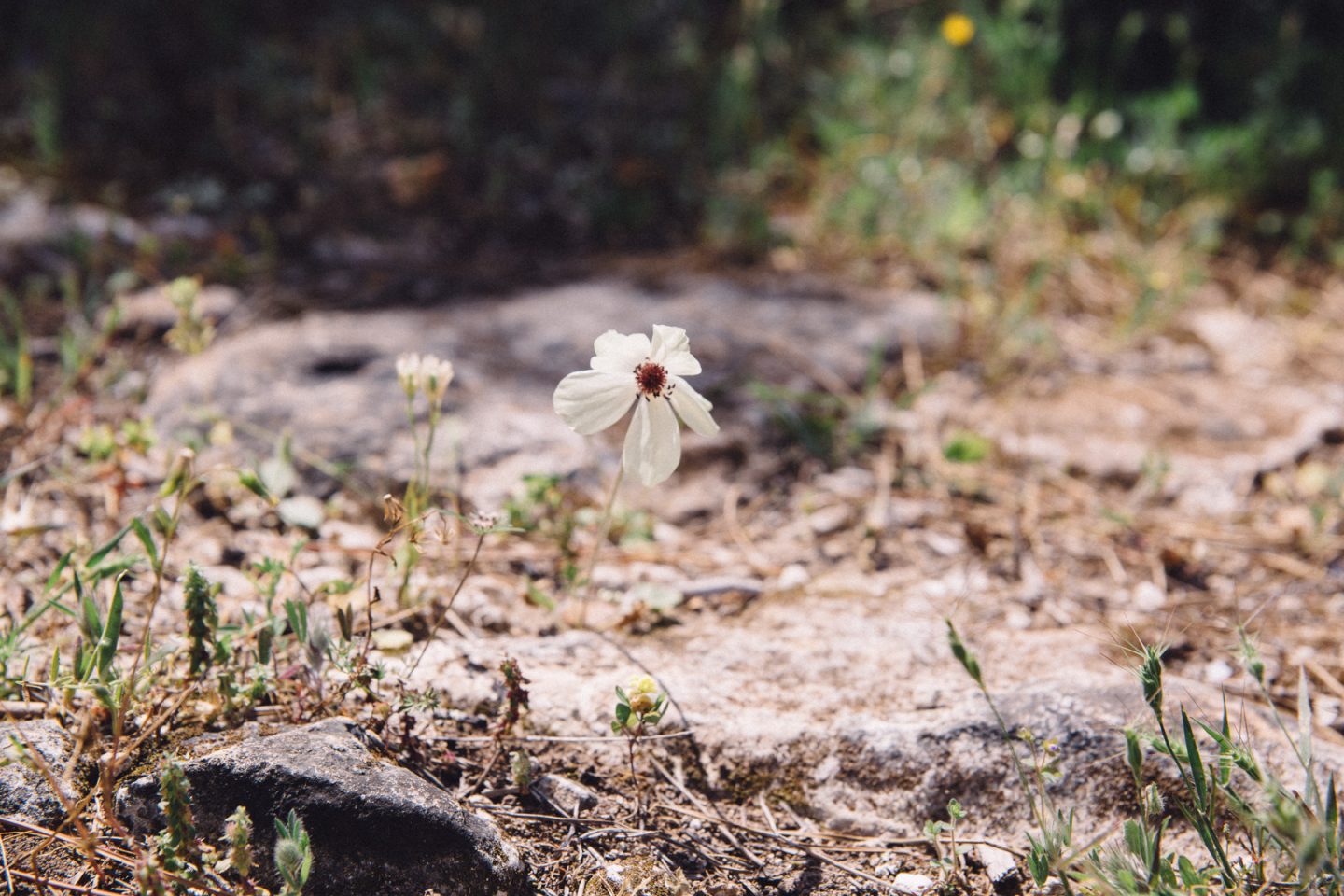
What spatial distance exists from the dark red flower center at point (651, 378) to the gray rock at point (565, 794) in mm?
618

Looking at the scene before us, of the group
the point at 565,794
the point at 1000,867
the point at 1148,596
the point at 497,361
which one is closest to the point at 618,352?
the point at 565,794

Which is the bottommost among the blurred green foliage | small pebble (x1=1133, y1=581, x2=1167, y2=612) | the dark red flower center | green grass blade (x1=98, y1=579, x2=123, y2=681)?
small pebble (x1=1133, y1=581, x2=1167, y2=612)

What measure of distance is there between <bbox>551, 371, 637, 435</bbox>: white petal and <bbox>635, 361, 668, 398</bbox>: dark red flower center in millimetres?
12

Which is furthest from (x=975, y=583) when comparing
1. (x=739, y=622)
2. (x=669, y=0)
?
(x=669, y=0)

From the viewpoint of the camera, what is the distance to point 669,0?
4578 mm

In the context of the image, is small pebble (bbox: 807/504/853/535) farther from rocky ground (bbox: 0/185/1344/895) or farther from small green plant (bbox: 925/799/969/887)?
small green plant (bbox: 925/799/969/887)

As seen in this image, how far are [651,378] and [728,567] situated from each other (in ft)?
2.39

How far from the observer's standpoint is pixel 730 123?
3.71 m

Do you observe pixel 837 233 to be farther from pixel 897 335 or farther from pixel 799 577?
pixel 799 577

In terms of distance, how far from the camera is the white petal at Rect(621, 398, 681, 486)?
1.41m

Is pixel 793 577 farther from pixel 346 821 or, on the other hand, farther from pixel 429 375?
pixel 346 821

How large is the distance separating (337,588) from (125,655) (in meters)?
0.35

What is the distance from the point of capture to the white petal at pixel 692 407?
139 cm

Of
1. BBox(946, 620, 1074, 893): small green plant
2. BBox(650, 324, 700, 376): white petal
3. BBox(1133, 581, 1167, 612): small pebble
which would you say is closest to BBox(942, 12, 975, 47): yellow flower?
BBox(1133, 581, 1167, 612): small pebble
